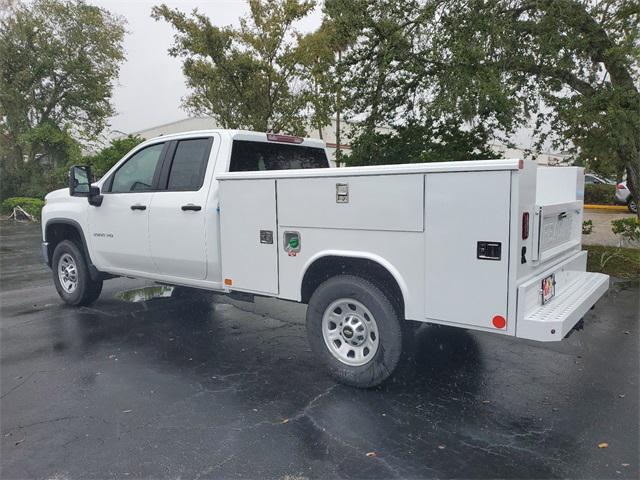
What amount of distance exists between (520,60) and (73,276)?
7.67 meters

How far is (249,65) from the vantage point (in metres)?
13.2

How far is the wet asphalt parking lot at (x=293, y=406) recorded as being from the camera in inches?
123

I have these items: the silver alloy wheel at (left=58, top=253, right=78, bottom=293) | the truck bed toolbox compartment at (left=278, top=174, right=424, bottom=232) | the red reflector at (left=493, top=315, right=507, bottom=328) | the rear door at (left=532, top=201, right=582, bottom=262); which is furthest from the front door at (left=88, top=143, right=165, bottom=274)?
the rear door at (left=532, top=201, right=582, bottom=262)

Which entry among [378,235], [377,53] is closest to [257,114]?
[377,53]

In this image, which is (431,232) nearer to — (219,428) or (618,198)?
(219,428)

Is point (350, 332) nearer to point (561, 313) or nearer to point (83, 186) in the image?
point (561, 313)

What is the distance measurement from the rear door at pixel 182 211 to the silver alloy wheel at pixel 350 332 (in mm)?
1596

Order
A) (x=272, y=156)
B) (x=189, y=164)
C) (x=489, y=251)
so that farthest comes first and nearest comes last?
(x=272, y=156), (x=189, y=164), (x=489, y=251)

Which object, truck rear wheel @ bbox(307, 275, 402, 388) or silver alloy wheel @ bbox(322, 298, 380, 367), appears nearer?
truck rear wheel @ bbox(307, 275, 402, 388)

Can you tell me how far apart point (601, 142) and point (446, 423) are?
6.93 metres

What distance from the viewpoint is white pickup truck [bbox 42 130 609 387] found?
339cm

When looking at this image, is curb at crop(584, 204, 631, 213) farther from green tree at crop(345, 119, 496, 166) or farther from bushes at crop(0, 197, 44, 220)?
bushes at crop(0, 197, 44, 220)

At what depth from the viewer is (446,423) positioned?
3602 millimetres

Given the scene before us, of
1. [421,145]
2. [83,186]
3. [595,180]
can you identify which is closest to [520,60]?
[421,145]
